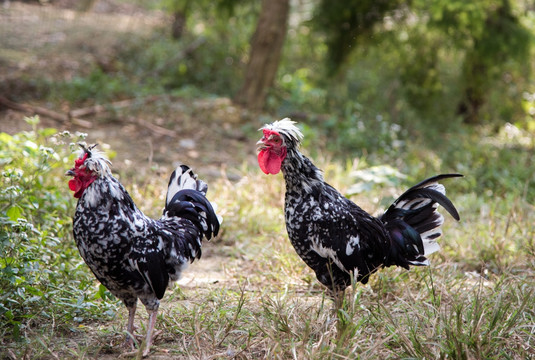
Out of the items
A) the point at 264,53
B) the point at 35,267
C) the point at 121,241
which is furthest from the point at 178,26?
the point at 121,241

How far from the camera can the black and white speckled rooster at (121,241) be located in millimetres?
3236

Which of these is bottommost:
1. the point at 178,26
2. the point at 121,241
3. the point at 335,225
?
the point at 121,241

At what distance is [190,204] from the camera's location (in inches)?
153

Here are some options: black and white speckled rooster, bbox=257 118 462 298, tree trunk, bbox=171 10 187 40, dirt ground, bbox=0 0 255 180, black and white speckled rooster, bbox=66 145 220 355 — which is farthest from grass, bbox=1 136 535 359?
tree trunk, bbox=171 10 187 40

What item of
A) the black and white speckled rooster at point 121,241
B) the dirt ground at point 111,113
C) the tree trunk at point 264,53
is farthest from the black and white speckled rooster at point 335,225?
the tree trunk at point 264,53

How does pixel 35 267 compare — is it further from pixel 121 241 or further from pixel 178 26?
pixel 178 26

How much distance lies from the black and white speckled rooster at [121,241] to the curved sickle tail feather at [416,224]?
1506mm

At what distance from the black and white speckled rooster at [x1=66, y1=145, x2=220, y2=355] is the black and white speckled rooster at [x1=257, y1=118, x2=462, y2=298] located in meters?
0.81

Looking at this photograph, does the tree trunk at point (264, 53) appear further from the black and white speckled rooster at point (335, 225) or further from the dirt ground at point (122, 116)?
the black and white speckled rooster at point (335, 225)

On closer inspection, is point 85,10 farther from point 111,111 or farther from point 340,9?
point 340,9

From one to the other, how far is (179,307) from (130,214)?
109cm

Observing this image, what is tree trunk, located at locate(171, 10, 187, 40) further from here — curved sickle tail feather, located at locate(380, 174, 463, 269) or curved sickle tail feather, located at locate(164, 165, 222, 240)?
curved sickle tail feather, located at locate(380, 174, 463, 269)

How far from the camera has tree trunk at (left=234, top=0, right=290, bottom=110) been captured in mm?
9547

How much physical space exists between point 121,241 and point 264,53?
711cm
